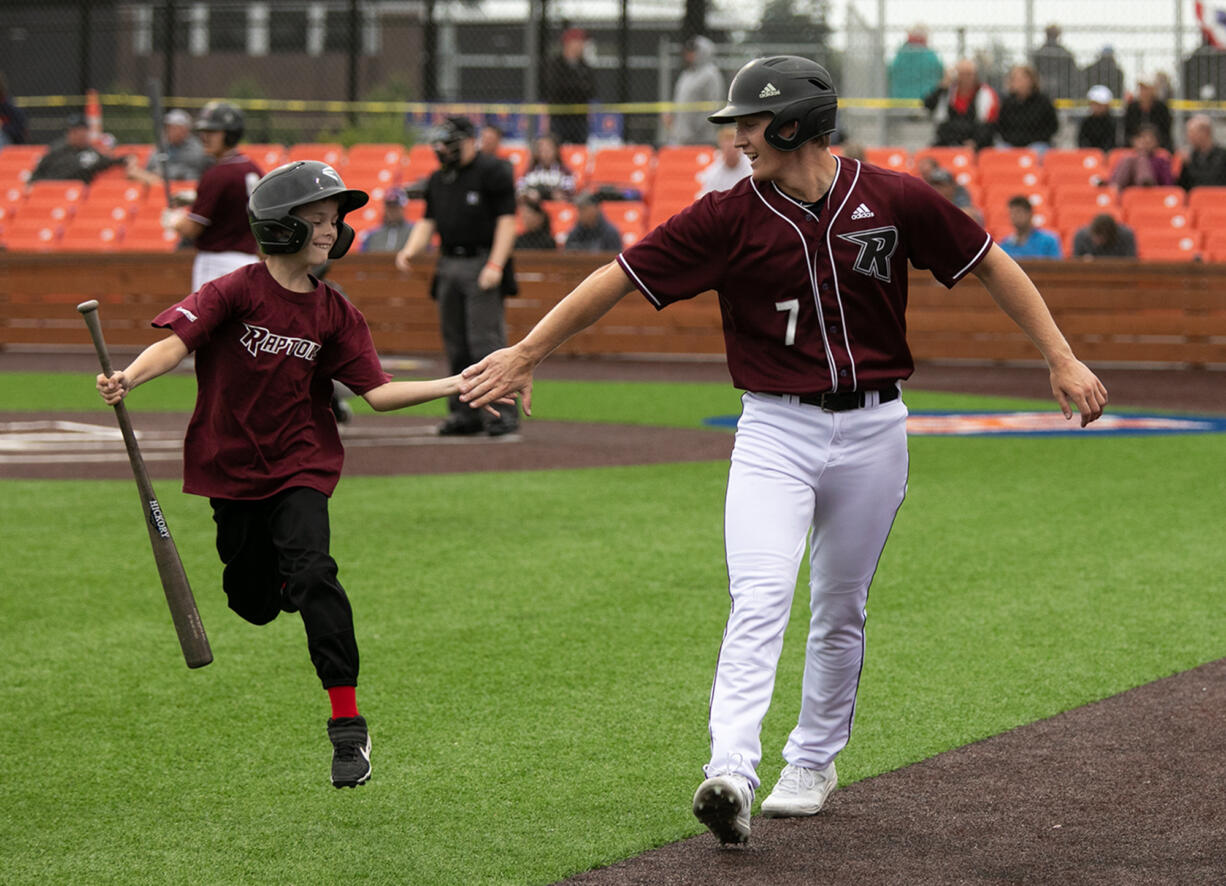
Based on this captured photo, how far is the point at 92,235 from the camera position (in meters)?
22.1

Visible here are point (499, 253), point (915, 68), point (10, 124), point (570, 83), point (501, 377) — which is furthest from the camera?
point (10, 124)

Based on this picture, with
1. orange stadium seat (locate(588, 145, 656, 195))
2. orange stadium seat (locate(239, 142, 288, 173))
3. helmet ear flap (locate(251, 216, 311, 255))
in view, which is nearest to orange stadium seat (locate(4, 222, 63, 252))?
orange stadium seat (locate(239, 142, 288, 173))

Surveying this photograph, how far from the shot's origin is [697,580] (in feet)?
24.0

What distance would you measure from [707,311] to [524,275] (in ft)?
6.75

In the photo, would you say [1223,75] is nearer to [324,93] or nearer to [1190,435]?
[1190,435]

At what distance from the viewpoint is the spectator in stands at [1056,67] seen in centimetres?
2022

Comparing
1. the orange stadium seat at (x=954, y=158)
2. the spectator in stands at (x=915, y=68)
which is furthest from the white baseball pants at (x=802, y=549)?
the spectator in stands at (x=915, y=68)

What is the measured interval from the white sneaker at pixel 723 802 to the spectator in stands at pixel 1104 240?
45.9 feet

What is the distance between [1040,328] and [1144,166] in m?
15.0

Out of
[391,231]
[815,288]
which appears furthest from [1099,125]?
[815,288]

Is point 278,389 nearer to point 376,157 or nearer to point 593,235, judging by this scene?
point 593,235

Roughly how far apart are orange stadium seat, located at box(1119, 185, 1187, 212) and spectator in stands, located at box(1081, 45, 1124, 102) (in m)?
2.82

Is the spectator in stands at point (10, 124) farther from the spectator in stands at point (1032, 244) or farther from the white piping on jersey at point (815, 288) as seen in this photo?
the white piping on jersey at point (815, 288)

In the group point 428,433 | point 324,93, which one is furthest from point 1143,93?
point 324,93
